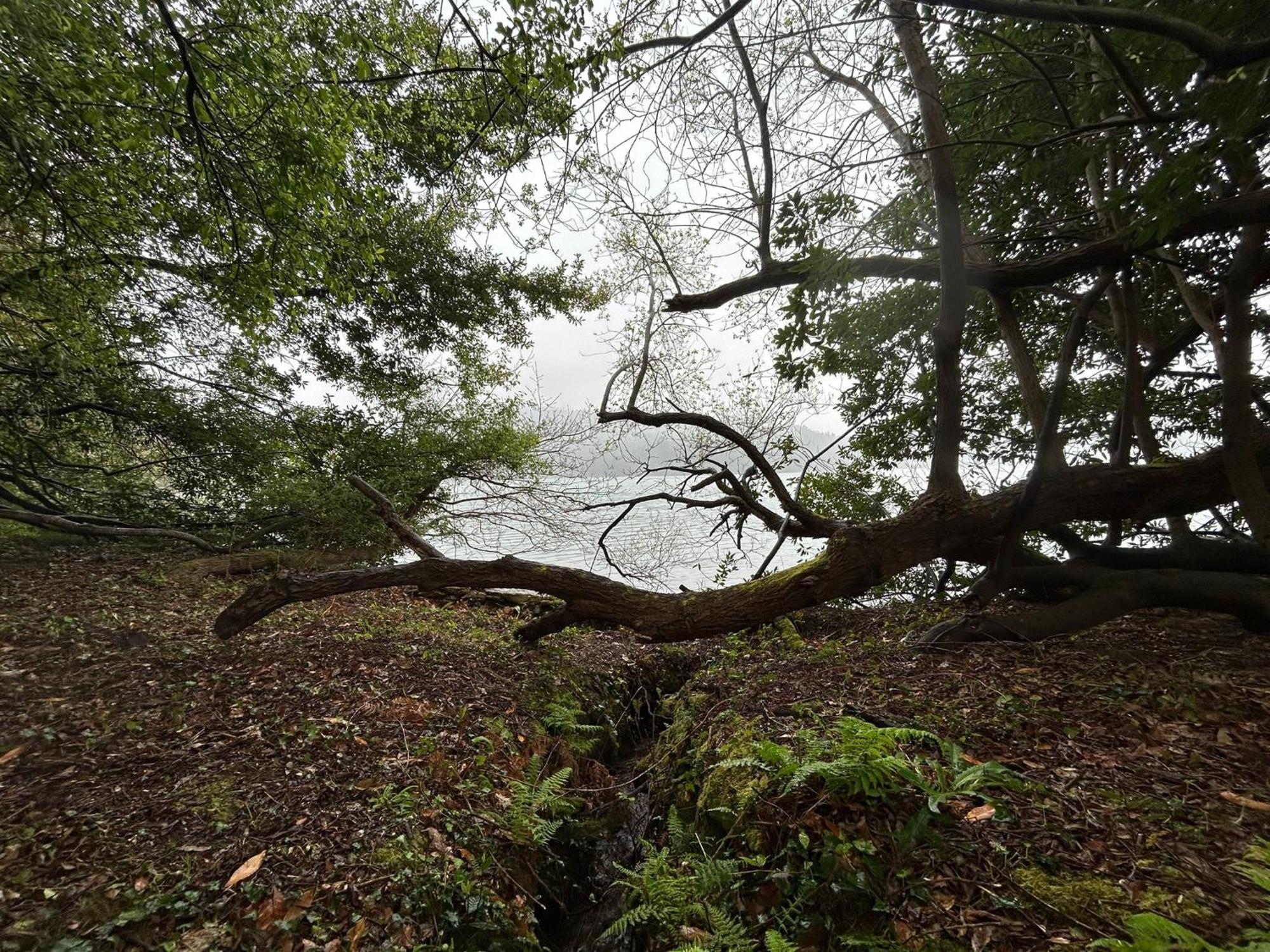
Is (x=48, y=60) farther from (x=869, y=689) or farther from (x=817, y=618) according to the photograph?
(x=817, y=618)

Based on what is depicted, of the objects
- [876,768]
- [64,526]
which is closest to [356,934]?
[876,768]

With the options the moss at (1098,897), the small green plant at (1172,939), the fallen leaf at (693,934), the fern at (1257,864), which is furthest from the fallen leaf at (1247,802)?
the fallen leaf at (693,934)

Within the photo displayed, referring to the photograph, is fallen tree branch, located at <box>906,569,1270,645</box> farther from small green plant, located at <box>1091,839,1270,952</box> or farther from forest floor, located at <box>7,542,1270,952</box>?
small green plant, located at <box>1091,839,1270,952</box>

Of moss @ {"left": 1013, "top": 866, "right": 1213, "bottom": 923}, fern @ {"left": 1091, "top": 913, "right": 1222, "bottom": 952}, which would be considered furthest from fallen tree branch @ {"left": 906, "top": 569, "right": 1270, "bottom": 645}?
fern @ {"left": 1091, "top": 913, "right": 1222, "bottom": 952}

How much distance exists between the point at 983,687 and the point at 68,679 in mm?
5712

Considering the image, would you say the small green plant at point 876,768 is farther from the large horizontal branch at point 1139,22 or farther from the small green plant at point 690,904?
the large horizontal branch at point 1139,22

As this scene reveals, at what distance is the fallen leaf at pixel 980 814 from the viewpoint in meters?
1.81

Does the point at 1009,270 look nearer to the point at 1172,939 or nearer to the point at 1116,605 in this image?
the point at 1116,605

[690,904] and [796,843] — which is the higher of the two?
[796,843]

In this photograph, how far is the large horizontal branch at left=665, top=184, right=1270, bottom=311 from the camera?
9.48 ft

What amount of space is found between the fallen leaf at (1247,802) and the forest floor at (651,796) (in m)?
0.02

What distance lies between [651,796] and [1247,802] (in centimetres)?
266

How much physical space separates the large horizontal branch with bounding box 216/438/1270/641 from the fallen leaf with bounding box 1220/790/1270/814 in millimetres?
2197

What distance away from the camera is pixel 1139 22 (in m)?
1.83
